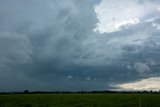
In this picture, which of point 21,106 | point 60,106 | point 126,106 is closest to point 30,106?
point 21,106

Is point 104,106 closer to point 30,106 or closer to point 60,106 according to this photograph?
point 60,106

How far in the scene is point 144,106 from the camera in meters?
49.7

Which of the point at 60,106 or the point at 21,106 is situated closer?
the point at 60,106

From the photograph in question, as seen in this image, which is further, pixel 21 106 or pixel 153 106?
pixel 21 106

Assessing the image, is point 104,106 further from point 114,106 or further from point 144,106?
point 144,106

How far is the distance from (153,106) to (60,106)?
45.3 feet

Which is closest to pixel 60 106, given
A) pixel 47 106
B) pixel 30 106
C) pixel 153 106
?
pixel 47 106

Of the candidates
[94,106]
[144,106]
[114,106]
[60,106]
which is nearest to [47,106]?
[60,106]

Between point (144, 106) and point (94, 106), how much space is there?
751 centimetres

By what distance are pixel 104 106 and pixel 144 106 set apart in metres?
6.01

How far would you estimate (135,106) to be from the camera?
49.2m

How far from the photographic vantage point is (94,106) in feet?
162

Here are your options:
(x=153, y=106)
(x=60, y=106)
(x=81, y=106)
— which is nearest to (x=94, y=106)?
(x=81, y=106)

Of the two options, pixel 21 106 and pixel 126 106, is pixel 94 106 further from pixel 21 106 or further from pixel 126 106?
pixel 21 106
